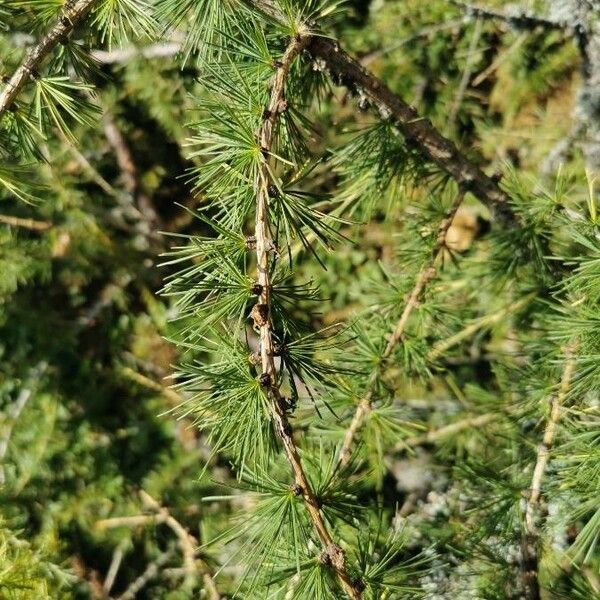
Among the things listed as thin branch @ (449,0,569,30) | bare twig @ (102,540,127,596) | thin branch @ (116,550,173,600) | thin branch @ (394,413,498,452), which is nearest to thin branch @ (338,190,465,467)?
thin branch @ (394,413,498,452)

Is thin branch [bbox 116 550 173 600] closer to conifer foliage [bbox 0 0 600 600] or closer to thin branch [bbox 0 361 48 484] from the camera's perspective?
conifer foliage [bbox 0 0 600 600]

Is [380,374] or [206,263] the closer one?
[206,263]

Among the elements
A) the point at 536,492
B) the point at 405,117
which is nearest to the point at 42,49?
the point at 405,117

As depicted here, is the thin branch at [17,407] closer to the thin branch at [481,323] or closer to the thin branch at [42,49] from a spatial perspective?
the thin branch at [481,323]

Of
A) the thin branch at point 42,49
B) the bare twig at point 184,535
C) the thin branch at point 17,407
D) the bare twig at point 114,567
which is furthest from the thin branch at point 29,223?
the thin branch at point 42,49

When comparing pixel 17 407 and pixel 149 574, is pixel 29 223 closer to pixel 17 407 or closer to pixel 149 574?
pixel 17 407

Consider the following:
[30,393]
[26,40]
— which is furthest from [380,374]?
[30,393]

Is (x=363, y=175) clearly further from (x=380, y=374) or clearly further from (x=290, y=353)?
(x=290, y=353)
